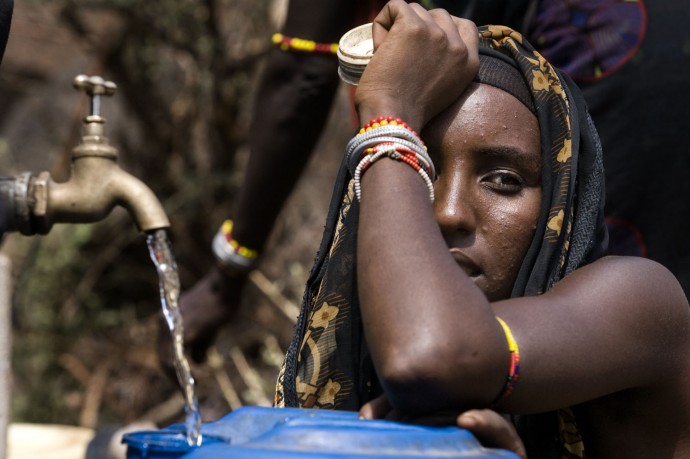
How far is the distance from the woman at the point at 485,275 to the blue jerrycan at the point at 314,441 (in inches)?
5.6

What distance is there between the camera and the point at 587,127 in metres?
2.04

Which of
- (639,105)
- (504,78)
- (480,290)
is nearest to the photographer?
(480,290)

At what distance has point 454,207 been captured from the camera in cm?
192

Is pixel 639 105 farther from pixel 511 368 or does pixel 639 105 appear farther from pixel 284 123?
pixel 511 368

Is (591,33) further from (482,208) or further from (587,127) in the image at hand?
(482,208)

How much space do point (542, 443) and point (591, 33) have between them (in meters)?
1.10

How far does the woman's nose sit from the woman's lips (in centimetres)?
4

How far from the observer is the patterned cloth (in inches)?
75.9

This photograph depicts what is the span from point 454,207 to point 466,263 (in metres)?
0.10

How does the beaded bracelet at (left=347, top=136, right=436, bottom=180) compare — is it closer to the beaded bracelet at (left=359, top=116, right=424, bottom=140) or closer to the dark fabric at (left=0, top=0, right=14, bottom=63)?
the beaded bracelet at (left=359, top=116, right=424, bottom=140)

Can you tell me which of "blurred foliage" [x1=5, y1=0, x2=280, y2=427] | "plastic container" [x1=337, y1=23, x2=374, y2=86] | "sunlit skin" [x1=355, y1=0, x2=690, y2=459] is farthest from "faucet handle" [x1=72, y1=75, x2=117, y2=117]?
"blurred foliage" [x1=5, y1=0, x2=280, y2=427]

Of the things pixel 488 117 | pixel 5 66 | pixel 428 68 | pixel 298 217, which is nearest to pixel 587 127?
pixel 488 117

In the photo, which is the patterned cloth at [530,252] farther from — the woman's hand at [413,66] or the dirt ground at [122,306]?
the dirt ground at [122,306]

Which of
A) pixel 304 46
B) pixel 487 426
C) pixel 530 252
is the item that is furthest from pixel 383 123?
pixel 304 46
